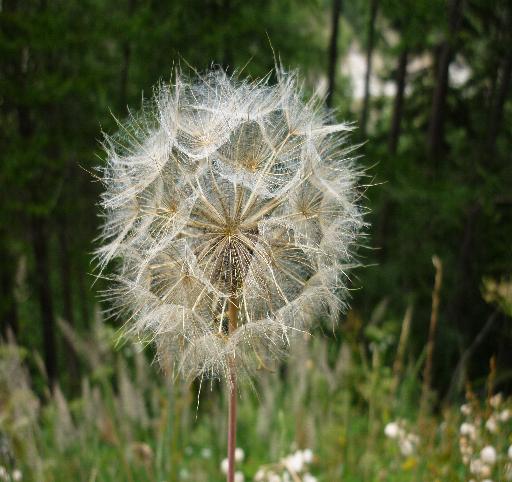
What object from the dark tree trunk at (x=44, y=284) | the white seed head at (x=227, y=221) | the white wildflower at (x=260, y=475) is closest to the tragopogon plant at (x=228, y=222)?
the white seed head at (x=227, y=221)

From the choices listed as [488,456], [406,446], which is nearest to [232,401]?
[488,456]

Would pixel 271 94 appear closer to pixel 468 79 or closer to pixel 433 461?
pixel 433 461

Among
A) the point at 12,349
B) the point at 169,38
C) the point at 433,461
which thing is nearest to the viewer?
the point at 433,461

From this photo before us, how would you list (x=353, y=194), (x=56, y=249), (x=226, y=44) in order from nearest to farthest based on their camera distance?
(x=353, y=194)
(x=226, y=44)
(x=56, y=249)

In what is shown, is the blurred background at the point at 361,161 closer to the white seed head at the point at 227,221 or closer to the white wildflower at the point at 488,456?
the white wildflower at the point at 488,456

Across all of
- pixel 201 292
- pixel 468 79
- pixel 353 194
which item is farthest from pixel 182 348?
pixel 468 79

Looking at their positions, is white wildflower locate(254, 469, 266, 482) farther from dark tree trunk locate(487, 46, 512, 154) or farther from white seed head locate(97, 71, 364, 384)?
dark tree trunk locate(487, 46, 512, 154)

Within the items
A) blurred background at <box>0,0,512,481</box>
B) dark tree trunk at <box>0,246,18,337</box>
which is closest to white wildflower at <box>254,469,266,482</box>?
blurred background at <box>0,0,512,481</box>
